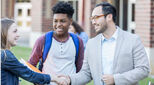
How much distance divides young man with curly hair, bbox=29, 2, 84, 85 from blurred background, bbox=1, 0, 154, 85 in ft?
17.6

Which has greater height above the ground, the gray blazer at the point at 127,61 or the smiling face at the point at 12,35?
the smiling face at the point at 12,35

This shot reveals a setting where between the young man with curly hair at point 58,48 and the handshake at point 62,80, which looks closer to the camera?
the handshake at point 62,80

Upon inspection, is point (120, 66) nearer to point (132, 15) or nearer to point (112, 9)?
point (112, 9)

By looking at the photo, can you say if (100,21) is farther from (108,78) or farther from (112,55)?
(108,78)

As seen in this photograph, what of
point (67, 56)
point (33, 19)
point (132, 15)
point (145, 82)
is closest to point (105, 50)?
point (67, 56)

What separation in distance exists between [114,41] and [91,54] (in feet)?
0.95

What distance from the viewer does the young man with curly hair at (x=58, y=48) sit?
17.2 feet

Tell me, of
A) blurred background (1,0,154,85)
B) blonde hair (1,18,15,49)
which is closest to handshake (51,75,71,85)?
blonde hair (1,18,15,49)

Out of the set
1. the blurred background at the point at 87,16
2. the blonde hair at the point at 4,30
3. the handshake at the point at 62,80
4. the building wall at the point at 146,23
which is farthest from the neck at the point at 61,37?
the building wall at the point at 146,23

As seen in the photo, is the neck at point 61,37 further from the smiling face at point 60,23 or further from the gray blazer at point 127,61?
the gray blazer at point 127,61

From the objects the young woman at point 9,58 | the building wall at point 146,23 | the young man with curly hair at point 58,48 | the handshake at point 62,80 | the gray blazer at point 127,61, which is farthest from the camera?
the building wall at point 146,23

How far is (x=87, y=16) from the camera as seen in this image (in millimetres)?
17203

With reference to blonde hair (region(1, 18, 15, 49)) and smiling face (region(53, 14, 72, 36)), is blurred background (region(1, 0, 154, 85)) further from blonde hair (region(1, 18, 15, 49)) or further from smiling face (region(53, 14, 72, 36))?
blonde hair (region(1, 18, 15, 49))

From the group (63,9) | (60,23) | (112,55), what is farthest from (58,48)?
(112,55)
